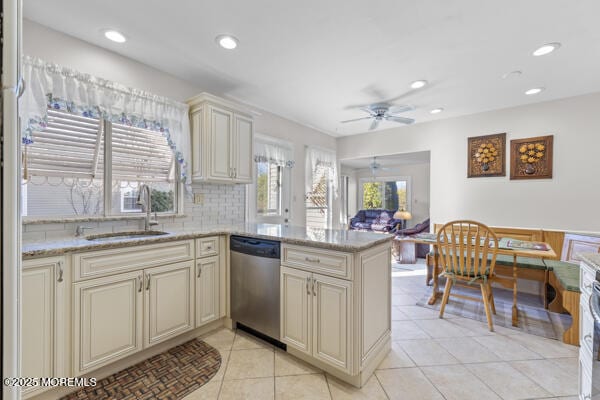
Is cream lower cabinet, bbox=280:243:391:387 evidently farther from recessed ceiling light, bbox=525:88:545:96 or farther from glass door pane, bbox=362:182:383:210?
glass door pane, bbox=362:182:383:210

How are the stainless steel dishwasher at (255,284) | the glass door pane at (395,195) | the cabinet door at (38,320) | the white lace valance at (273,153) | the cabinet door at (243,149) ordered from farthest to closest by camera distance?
the glass door pane at (395,195), the white lace valance at (273,153), the cabinet door at (243,149), the stainless steel dishwasher at (255,284), the cabinet door at (38,320)

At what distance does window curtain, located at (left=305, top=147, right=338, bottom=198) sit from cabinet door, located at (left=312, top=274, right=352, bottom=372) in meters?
3.06

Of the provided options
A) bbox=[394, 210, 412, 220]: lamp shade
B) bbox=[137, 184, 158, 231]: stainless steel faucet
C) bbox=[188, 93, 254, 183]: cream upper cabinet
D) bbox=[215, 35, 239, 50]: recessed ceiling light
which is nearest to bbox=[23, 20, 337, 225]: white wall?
bbox=[188, 93, 254, 183]: cream upper cabinet

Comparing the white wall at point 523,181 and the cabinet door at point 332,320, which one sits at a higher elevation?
the white wall at point 523,181

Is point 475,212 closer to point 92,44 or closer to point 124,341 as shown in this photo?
point 124,341

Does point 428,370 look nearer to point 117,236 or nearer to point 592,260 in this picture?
point 592,260

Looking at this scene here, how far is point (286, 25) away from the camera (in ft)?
6.61

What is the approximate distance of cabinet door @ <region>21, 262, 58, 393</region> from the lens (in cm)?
143

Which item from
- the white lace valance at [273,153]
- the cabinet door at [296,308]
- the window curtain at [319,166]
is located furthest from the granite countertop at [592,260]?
the window curtain at [319,166]

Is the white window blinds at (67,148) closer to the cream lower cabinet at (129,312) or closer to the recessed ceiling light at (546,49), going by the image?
the cream lower cabinet at (129,312)

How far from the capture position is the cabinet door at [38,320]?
1.43 metres

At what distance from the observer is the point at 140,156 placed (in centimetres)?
254

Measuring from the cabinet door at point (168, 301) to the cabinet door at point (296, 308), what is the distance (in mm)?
800

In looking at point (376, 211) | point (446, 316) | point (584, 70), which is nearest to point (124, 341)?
point (446, 316)
